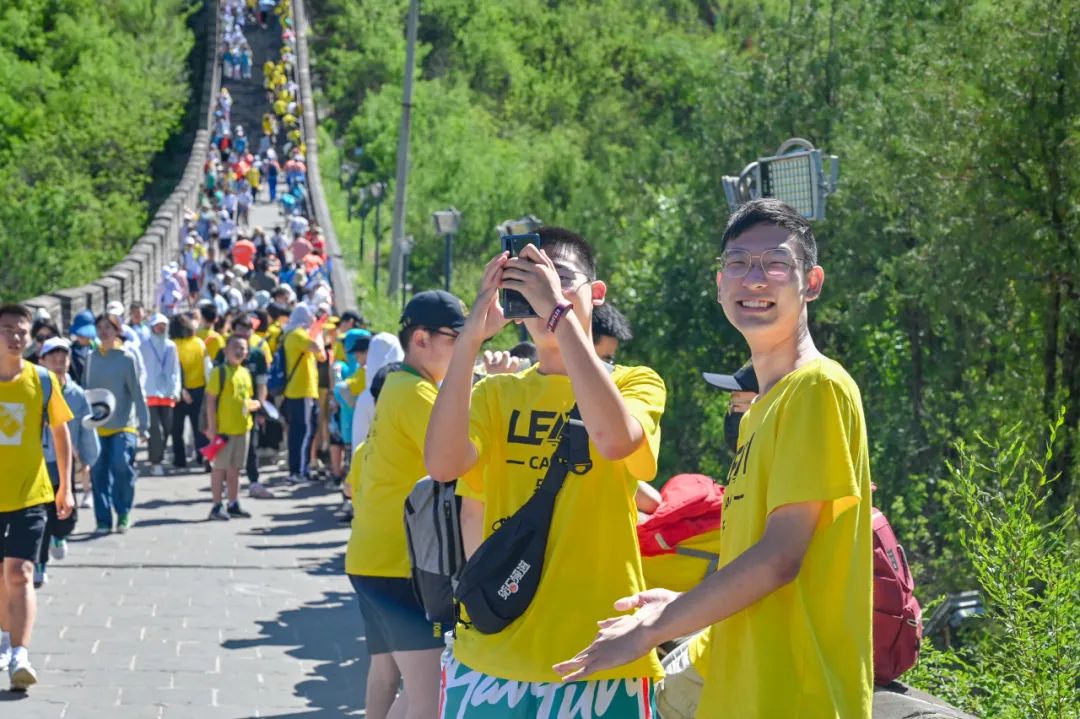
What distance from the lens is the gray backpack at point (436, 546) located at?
17.4ft

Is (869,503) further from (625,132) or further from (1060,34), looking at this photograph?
(625,132)

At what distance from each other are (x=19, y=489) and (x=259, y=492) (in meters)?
8.13

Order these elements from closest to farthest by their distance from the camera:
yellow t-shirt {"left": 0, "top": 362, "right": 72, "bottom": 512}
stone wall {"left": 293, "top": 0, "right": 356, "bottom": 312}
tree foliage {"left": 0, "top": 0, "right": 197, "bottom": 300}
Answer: yellow t-shirt {"left": 0, "top": 362, "right": 72, "bottom": 512} < stone wall {"left": 293, "top": 0, "right": 356, "bottom": 312} < tree foliage {"left": 0, "top": 0, "right": 197, "bottom": 300}

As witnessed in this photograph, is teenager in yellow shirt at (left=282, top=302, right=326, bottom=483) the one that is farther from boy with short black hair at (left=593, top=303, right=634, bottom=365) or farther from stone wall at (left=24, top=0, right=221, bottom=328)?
boy with short black hair at (left=593, top=303, right=634, bottom=365)

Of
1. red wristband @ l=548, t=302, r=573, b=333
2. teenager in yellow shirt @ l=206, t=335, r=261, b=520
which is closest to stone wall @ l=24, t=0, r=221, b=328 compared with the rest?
teenager in yellow shirt @ l=206, t=335, r=261, b=520

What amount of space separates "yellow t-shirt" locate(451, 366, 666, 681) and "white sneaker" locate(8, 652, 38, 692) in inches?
179

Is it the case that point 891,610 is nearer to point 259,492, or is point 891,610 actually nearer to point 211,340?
point 259,492

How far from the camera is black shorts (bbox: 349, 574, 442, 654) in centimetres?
581

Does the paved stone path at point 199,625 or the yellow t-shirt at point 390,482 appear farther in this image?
the paved stone path at point 199,625

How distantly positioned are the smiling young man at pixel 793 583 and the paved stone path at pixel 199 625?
17.0ft

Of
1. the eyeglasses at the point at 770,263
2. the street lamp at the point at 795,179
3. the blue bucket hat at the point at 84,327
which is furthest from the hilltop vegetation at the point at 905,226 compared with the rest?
the blue bucket hat at the point at 84,327

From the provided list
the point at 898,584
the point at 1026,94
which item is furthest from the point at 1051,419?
the point at 898,584

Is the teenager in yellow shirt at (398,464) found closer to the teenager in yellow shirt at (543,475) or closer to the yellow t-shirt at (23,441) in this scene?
the teenager in yellow shirt at (543,475)

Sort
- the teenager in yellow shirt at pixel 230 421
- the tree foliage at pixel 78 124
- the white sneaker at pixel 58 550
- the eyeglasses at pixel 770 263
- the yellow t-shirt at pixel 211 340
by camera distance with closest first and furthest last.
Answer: the eyeglasses at pixel 770 263 → the white sneaker at pixel 58 550 → the teenager in yellow shirt at pixel 230 421 → the yellow t-shirt at pixel 211 340 → the tree foliage at pixel 78 124
